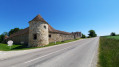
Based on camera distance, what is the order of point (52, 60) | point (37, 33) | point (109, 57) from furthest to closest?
1. point (37, 33)
2. point (52, 60)
3. point (109, 57)

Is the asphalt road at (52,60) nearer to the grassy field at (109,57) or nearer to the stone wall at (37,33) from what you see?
the grassy field at (109,57)

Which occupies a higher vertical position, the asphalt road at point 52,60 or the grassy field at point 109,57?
the grassy field at point 109,57

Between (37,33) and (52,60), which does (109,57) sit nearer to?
(52,60)

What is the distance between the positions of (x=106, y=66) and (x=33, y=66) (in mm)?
4702

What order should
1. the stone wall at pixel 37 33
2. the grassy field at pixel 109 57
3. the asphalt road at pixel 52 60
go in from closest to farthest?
the grassy field at pixel 109 57 → the asphalt road at pixel 52 60 → the stone wall at pixel 37 33

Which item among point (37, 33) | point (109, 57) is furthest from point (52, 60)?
point (37, 33)

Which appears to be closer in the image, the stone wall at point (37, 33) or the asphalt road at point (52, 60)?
the asphalt road at point (52, 60)

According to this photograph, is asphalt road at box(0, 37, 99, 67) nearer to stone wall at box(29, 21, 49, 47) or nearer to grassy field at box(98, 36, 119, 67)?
grassy field at box(98, 36, 119, 67)

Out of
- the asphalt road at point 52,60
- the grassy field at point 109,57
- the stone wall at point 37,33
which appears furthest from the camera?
the stone wall at point 37,33

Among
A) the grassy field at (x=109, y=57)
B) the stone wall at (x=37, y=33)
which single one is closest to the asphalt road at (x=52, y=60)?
the grassy field at (x=109, y=57)

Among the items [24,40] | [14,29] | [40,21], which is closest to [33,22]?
[40,21]

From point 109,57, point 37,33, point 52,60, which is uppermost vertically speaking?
point 37,33

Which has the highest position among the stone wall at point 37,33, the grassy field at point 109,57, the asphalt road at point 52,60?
the stone wall at point 37,33

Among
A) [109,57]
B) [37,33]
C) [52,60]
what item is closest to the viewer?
[109,57]
